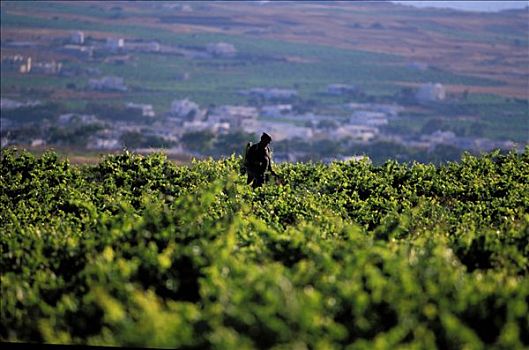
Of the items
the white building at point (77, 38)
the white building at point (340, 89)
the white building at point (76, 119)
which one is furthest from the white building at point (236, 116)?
the white building at point (77, 38)

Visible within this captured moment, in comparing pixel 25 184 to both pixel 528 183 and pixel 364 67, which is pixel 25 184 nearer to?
pixel 528 183

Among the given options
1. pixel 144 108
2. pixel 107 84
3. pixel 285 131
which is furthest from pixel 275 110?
pixel 107 84

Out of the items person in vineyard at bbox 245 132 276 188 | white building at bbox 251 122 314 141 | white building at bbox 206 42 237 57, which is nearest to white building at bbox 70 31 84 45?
white building at bbox 206 42 237 57

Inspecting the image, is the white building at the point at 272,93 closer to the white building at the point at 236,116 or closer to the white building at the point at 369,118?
the white building at the point at 236,116

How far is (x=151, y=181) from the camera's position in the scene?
19547mm

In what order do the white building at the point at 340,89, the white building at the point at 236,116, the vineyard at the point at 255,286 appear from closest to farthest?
1. the vineyard at the point at 255,286
2. the white building at the point at 236,116
3. the white building at the point at 340,89

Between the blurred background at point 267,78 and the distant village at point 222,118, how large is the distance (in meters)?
0.23

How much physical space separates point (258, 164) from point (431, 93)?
98631mm

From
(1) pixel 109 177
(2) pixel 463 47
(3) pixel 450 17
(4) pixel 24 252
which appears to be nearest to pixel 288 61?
(2) pixel 463 47

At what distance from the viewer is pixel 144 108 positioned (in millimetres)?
106875

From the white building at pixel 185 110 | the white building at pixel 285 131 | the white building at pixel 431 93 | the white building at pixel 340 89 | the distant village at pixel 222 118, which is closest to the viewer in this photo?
the distant village at pixel 222 118

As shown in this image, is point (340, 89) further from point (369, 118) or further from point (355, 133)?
point (355, 133)

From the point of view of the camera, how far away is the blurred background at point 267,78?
92375mm

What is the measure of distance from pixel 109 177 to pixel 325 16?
146 metres
